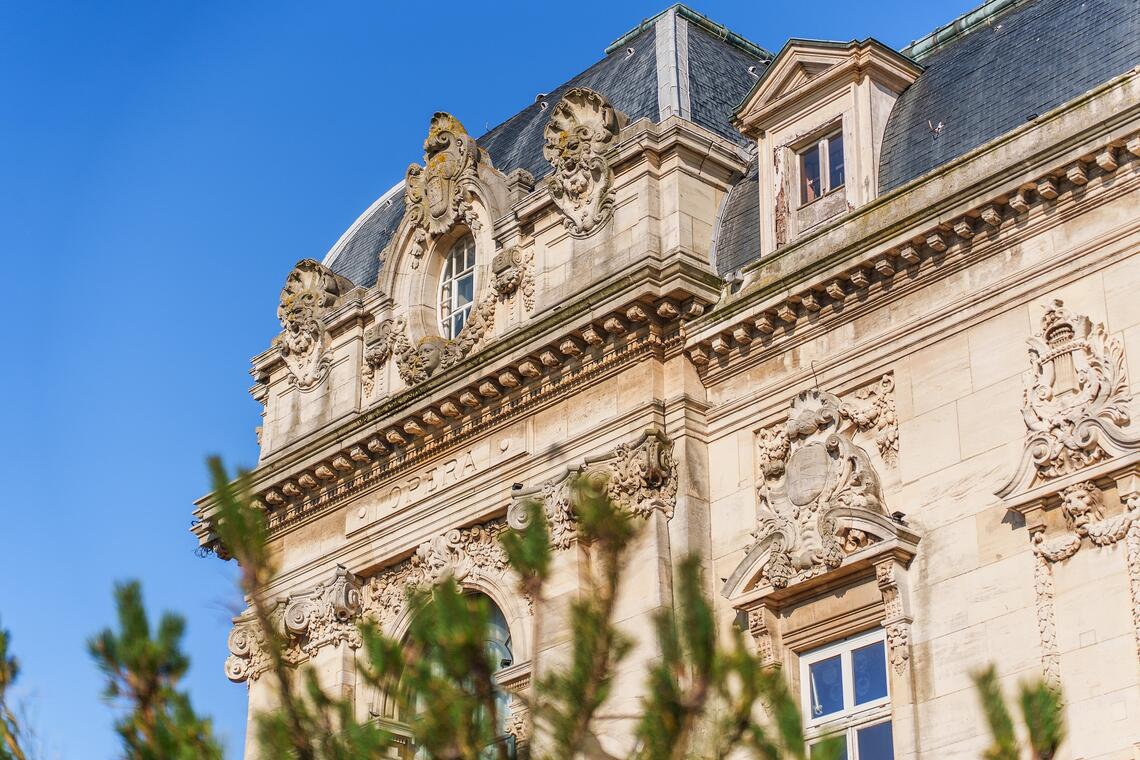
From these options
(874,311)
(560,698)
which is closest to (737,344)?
(874,311)

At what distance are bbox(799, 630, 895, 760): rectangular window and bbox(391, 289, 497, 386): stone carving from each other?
6.12 metres

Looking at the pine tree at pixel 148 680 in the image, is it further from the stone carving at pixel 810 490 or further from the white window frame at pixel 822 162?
the white window frame at pixel 822 162

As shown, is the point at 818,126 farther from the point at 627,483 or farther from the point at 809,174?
the point at 627,483

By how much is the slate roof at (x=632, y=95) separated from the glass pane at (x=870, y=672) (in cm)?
724

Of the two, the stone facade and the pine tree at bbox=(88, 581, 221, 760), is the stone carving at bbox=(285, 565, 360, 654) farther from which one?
the pine tree at bbox=(88, 581, 221, 760)

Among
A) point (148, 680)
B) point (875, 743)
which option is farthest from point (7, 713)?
point (875, 743)

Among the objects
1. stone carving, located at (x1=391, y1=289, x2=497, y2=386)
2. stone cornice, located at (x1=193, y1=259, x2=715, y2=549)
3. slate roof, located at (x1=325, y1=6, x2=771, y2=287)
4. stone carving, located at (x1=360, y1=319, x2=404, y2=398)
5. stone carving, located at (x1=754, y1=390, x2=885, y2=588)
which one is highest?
slate roof, located at (x1=325, y1=6, x2=771, y2=287)

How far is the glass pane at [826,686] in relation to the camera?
2155 centimetres

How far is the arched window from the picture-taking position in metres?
26.8

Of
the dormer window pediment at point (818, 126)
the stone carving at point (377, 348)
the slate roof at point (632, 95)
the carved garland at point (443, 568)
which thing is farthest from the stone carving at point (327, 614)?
the dormer window pediment at point (818, 126)

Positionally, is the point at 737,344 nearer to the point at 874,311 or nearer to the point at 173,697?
the point at 874,311

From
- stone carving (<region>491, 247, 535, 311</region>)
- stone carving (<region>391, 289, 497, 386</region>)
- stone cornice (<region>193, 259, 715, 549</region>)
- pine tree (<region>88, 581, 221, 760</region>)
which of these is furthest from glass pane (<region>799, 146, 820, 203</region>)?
pine tree (<region>88, 581, 221, 760</region>)

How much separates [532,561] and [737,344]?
34.0ft

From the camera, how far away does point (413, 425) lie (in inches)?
1016
